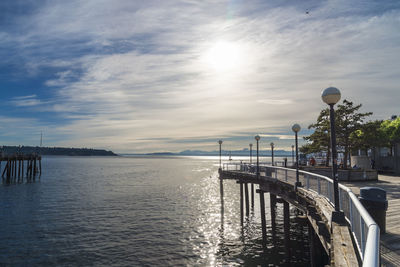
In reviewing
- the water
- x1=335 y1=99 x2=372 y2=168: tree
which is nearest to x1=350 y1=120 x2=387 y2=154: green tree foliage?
x1=335 y1=99 x2=372 y2=168: tree

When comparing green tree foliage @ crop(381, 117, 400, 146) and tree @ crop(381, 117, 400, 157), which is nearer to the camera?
tree @ crop(381, 117, 400, 157)

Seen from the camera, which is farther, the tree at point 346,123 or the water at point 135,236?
the tree at point 346,123

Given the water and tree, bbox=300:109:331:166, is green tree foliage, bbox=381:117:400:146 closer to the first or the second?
tree, bbox=300:109:331:166

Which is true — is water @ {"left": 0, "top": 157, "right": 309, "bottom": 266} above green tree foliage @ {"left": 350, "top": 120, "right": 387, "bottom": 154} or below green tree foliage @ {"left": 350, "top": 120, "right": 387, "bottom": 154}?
below

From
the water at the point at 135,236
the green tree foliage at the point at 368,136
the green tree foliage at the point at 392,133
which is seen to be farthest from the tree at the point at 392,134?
the water at the point at 135,236

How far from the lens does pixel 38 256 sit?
15914 mm

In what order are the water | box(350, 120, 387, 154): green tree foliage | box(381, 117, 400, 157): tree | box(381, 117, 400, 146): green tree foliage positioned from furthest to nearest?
box(381, 117, 400, 146): green tree foliage
box(381, 117, 400, 157): tree
box(350, 120, 387, 154): green tree foliage
the water

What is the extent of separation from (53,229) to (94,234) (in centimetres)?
381

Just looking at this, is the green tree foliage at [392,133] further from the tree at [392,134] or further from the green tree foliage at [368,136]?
the green tree foliage at [368,136]

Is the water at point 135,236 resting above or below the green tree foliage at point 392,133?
below

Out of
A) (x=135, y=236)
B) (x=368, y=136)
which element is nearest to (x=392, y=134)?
(x=368, y=136)

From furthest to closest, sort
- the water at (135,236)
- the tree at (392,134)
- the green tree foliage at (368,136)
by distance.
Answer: the tree at (392,134) < the green tree foliage at (368,136) < the water at (135,236)

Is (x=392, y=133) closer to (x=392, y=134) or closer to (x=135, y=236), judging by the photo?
(x=392, y=134)

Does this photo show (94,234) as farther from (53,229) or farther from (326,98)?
(326,98)
